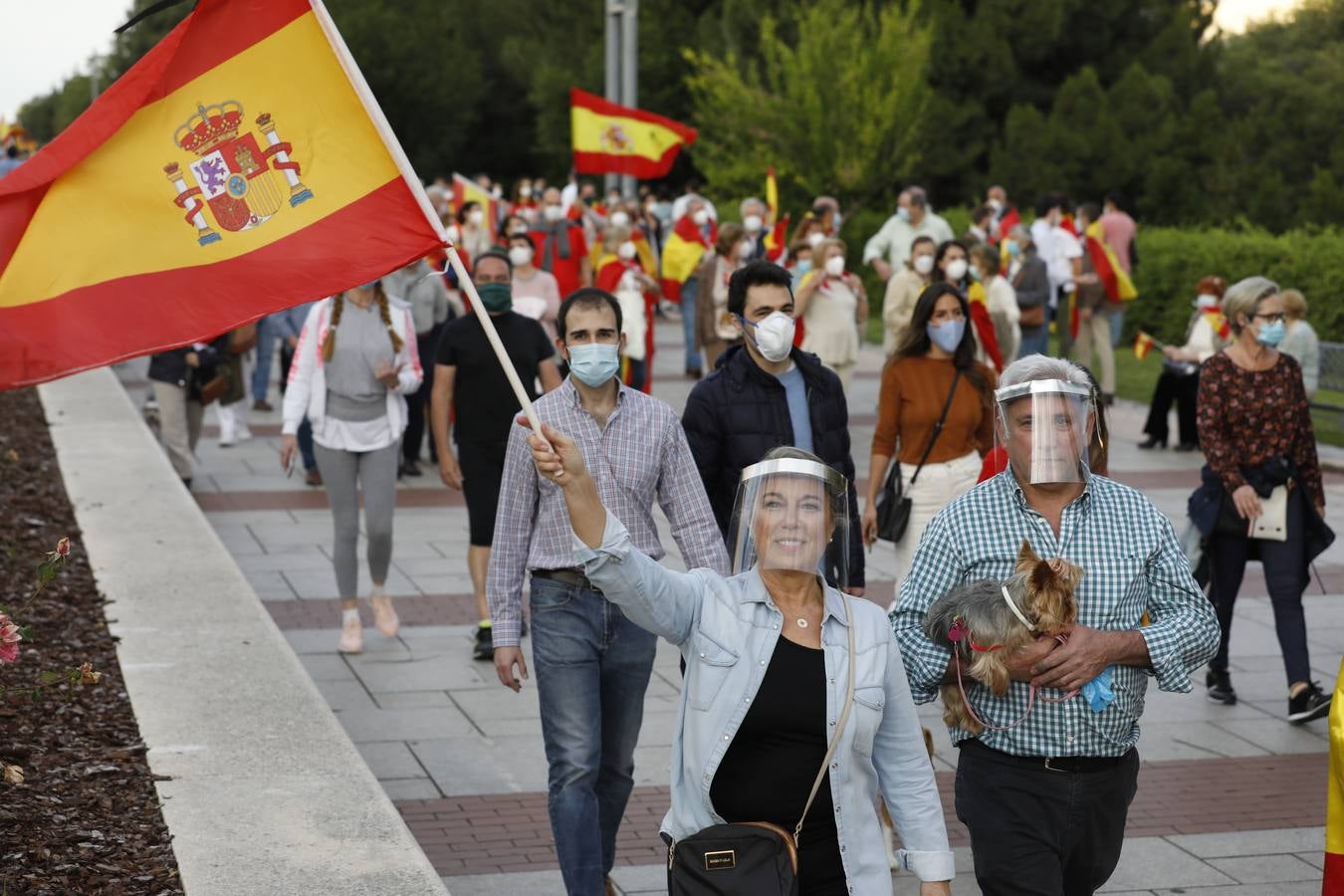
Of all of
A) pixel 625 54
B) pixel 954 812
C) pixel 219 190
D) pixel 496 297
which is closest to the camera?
pixel 219 190

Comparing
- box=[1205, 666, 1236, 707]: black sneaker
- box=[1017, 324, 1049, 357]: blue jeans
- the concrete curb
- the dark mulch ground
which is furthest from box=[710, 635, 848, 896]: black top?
box=[1017, 324, 1049, 357]: blue jeans

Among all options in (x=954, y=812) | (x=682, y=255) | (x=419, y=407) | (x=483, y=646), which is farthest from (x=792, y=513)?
(x=682, y=255)

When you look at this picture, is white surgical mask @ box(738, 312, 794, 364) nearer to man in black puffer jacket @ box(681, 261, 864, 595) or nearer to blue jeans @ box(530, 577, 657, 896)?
man in black puffer jacket @ box(681, 261, 864, 595)

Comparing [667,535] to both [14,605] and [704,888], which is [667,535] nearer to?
[14,605]

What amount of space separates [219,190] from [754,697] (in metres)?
1.92

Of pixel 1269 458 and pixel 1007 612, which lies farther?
pixel 1269 458

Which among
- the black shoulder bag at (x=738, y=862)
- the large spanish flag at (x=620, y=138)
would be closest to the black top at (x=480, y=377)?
the black shoulder bag at (x=738, y=862)

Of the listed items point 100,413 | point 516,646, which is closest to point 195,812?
point 516,646

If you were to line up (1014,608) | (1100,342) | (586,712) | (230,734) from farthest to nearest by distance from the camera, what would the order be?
1. (1100,342)
2. (230,734)
3. (586,712)
4. (1014,608)

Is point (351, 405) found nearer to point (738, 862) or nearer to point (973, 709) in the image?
point (973, 709)

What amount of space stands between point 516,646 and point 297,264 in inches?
54.5

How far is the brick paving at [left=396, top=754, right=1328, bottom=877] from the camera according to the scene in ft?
20.7

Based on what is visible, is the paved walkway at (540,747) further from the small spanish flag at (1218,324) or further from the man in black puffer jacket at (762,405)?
the small spanish flag at (1218,324)

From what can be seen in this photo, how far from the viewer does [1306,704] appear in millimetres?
7953
